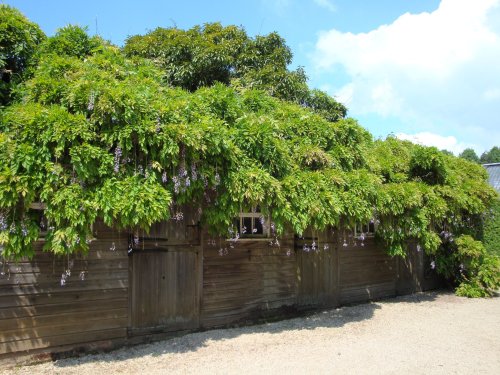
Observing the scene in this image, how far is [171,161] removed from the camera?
18.7 feet

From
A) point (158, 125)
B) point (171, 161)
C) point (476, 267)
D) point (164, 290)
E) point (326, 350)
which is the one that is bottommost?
point (326, 350)

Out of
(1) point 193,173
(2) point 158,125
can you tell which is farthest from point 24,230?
(1) point 193,173

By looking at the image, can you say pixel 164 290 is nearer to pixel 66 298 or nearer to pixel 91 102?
pixel 66 298

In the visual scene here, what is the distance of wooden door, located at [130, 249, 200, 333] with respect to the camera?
6801mm

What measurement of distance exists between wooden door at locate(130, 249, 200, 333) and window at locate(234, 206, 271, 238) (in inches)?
44.9

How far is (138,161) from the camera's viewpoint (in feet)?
18.5

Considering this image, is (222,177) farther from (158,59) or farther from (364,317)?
(158,59)

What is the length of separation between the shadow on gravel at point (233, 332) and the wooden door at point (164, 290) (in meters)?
0.28

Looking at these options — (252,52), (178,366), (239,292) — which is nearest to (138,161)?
(178,366)

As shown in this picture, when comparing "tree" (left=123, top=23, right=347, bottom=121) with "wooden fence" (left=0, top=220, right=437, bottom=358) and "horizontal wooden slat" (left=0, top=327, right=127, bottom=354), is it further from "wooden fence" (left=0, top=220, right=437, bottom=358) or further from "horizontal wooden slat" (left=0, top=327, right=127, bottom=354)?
"horizontal wooden slat" (left=0, top=327, right=127, bottom=354)

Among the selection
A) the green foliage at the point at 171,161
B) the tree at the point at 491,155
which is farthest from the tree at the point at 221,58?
the tree at the point at 491,155

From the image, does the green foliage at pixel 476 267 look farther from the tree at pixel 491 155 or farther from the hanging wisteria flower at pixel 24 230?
the tree at pixel 491 155

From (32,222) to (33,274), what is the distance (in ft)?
3.27

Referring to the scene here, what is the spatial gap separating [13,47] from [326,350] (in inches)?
258
